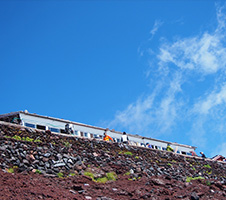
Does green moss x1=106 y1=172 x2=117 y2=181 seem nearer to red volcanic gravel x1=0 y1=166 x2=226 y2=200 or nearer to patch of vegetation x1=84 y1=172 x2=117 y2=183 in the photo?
patch of vegetation x1=84 y1=172 x2=117 y2=183

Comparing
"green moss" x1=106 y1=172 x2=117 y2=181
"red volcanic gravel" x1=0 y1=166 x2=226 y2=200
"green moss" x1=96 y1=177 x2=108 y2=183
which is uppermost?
"green moss" x1=106 y1=172 x2=117 y2=181

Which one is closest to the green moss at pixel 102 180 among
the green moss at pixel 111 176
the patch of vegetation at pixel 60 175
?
the green moss at pixel 111 176

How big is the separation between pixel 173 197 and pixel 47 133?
11532 millimetres

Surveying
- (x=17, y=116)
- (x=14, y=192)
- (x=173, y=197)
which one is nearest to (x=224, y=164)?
(x=17, y=116)

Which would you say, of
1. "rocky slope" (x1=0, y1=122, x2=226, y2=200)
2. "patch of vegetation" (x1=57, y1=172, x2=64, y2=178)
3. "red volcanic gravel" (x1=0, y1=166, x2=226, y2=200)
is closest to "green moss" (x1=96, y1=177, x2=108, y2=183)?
"rocky slope" (x1=0, y1=122, x2=226, y2=200)

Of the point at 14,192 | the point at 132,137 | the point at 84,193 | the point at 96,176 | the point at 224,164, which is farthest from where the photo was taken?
the point at 132,137

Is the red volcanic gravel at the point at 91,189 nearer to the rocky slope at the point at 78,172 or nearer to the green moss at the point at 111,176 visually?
the rocky slope at the point at 78,172

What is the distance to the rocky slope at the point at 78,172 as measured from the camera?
1493 centimetres

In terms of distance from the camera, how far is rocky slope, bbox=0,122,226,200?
14.9 m

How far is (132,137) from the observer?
1911 inches

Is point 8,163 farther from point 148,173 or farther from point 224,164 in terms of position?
point 224,164

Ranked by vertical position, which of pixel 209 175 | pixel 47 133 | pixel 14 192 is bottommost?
pixel 14 192

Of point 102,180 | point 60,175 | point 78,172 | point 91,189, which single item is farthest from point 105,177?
point 91,189

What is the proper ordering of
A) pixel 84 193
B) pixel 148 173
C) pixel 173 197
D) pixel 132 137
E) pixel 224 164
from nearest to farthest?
1. pixel 84 193
2. pixel 173 197
3. pixel 148 173
4. pixel 224 164
5. pixel 132 137
